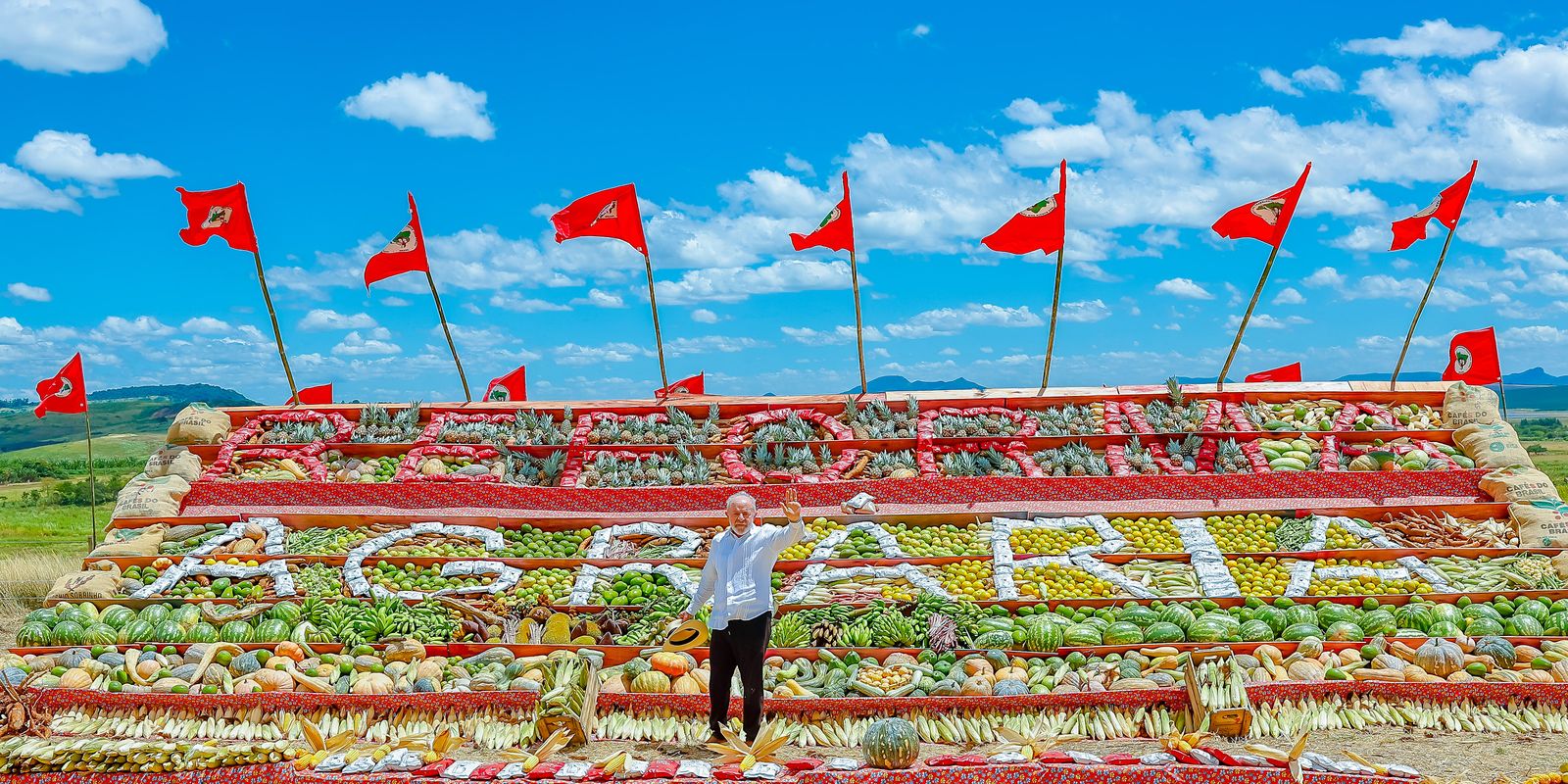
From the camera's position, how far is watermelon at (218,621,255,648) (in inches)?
349

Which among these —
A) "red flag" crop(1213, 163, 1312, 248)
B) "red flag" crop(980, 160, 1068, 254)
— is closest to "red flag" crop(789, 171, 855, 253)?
"red flag" crop(980, 160, 1068, 254)

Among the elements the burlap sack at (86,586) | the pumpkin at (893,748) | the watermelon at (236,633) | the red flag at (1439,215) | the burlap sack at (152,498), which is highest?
the red flag at (1439,215)

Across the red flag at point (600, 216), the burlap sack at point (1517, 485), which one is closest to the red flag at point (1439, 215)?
the burlap sack at point (1517, 485)

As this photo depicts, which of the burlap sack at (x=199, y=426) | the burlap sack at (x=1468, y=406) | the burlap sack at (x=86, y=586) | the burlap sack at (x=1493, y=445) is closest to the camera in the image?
the burlap sack at (x=86, y=586)

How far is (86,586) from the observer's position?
9.90 m


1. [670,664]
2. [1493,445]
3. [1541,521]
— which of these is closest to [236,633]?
[670,664]

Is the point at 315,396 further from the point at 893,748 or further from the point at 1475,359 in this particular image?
the point at 1475,359

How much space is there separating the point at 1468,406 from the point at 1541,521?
102 inches

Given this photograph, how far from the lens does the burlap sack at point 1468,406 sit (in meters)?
12.7

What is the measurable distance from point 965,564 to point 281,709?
204 inches

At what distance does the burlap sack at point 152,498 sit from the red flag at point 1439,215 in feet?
41.6

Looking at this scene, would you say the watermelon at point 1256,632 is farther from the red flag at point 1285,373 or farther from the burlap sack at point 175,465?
the burlap sack at point 175,465

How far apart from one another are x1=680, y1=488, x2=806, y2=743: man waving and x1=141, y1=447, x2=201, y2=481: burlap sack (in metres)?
7.38

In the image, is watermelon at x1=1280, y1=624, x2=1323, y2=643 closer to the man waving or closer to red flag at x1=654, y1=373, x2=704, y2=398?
the man waving
